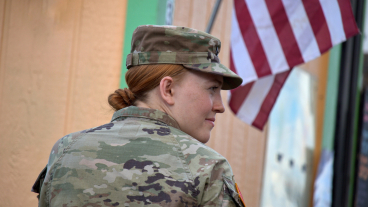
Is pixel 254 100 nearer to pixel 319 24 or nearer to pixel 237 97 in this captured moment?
pixel 237 97

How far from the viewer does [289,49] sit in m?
2.77

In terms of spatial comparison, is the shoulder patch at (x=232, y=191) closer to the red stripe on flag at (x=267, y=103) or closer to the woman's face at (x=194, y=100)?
the woman's face at (x=194, y=100)

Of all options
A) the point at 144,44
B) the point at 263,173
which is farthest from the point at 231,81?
the point at 263,173

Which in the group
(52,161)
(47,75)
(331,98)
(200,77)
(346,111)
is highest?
(200,77)

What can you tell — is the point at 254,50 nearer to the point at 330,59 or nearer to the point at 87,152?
the point at 87,152

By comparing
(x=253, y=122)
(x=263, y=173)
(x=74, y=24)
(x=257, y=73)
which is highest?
(x=74, y=24)

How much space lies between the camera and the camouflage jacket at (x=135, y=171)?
1055mm

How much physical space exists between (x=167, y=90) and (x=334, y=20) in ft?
6.12

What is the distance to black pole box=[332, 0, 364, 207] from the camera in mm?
6086

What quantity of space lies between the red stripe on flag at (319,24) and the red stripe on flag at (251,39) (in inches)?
14.7

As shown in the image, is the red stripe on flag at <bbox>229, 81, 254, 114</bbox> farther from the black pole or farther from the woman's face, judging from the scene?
the black pole

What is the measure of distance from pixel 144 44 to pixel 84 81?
0.93 metres

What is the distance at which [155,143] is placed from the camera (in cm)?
113

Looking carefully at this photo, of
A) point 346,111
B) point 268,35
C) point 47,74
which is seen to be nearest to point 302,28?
point 268,35
